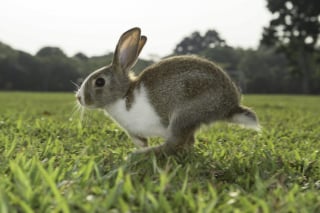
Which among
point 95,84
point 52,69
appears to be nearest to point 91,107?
point 95,84

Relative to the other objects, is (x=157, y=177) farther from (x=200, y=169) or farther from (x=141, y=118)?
(x=141, y=118)

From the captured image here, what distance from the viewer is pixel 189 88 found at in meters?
3.32

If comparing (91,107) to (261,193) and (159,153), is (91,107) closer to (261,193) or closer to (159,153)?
(159,153)

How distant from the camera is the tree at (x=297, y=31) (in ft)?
168

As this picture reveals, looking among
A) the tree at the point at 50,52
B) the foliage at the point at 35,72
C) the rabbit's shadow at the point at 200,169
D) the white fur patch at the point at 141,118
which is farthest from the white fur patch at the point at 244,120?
the tree at the point at 50,52

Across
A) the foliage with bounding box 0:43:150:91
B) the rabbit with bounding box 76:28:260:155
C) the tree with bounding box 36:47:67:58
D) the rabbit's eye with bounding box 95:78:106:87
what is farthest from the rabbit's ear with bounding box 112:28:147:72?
the tree with bounding box 36:47:67:58

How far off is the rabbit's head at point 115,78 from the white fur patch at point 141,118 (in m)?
0.14

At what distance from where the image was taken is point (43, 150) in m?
3.32

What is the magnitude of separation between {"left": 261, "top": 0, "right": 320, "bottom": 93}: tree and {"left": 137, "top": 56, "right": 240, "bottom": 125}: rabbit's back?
4990cm

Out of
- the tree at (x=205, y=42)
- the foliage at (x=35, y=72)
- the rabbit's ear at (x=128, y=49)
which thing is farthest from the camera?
the foliage at (x=35, y=72)

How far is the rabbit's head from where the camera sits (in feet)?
12.0

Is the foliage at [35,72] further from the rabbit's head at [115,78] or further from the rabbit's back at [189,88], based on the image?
the rabbit's back at [189,88]

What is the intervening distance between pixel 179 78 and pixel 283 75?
2320 inches

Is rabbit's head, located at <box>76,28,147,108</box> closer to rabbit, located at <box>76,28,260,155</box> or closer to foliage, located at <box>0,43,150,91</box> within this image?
rabbit, located at <box>76,28,260,155</box>
